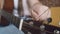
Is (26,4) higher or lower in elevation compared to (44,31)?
higher

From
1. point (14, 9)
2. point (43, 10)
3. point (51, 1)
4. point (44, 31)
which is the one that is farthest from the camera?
point (14, 9)

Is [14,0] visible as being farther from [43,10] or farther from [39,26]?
[39,26]

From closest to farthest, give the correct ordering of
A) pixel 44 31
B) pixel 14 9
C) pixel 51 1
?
pixel 44 31, pixel 51 1, pixel 14 9

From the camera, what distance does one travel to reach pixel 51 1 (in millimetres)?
999

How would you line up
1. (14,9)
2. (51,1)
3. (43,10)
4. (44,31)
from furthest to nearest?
(14,9) < (51,1) < (43,10) < (44,31)

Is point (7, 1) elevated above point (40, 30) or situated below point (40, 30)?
above

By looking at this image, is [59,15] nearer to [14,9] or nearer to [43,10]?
[43,10]

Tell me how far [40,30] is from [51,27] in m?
0.07

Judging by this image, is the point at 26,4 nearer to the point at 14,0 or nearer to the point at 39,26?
the point at 14,0

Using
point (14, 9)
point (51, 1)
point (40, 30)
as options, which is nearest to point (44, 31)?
point (40, 30)

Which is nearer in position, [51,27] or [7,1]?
[51,27]

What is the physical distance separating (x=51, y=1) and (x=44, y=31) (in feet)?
1.30

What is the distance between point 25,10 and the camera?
105cm

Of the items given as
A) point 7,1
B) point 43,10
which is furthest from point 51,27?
point 7,1
